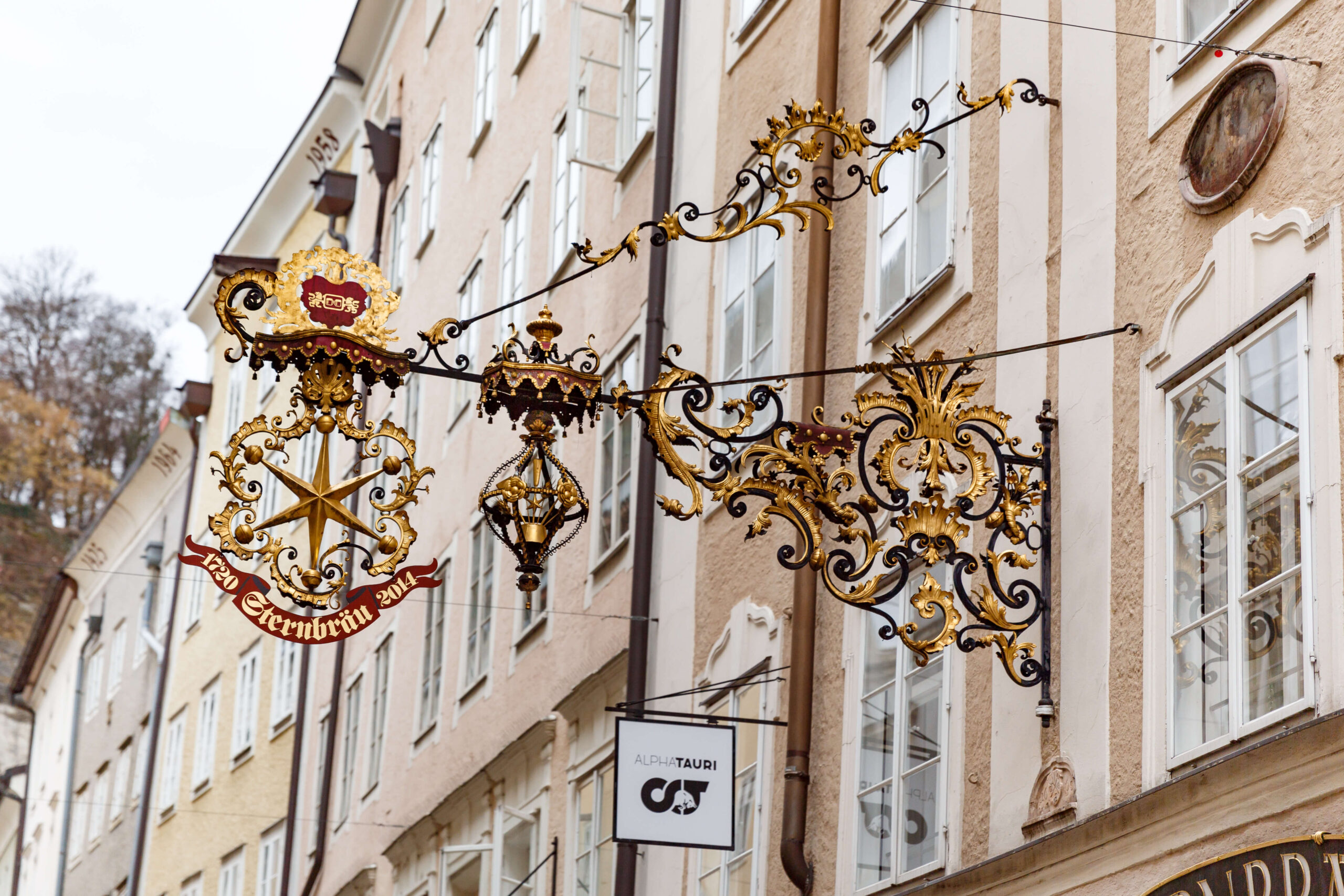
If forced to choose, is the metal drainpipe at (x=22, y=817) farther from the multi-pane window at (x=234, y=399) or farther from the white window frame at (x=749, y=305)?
the white window frame at (x=749, y=305)

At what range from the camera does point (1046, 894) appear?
8.50 m

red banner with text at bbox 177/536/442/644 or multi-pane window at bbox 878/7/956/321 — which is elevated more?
multi-pane window at bbox 878/7/956/321

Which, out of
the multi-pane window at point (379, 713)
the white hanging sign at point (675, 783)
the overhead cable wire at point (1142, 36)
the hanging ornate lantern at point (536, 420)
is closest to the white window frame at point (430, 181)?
the multi-pane window at point (379, 713)

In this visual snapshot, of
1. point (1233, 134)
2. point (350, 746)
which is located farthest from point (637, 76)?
point (1233, 134)

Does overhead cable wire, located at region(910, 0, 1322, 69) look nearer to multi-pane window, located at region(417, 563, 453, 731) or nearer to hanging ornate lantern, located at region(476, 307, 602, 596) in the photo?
hanging ornate lantern, located at region(476, 307, 602, 596)

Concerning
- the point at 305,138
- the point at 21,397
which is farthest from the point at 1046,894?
the point at 21,397

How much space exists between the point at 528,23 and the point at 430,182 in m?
4.19

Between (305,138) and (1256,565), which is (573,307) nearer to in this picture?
(1256,565)

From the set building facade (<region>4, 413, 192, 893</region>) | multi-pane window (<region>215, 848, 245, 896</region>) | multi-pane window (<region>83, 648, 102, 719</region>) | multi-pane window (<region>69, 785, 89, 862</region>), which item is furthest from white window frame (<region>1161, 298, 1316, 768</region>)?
multi-pane window (<region>83, 648, 102, 719</region>)

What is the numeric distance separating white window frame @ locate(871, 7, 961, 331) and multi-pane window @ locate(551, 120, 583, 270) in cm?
668

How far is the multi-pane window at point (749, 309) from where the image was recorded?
543 inches

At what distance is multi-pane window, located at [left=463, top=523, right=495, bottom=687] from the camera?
1969 cm

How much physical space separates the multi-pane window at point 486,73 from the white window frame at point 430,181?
1401 millimetres

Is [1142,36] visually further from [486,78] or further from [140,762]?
[140,762]
